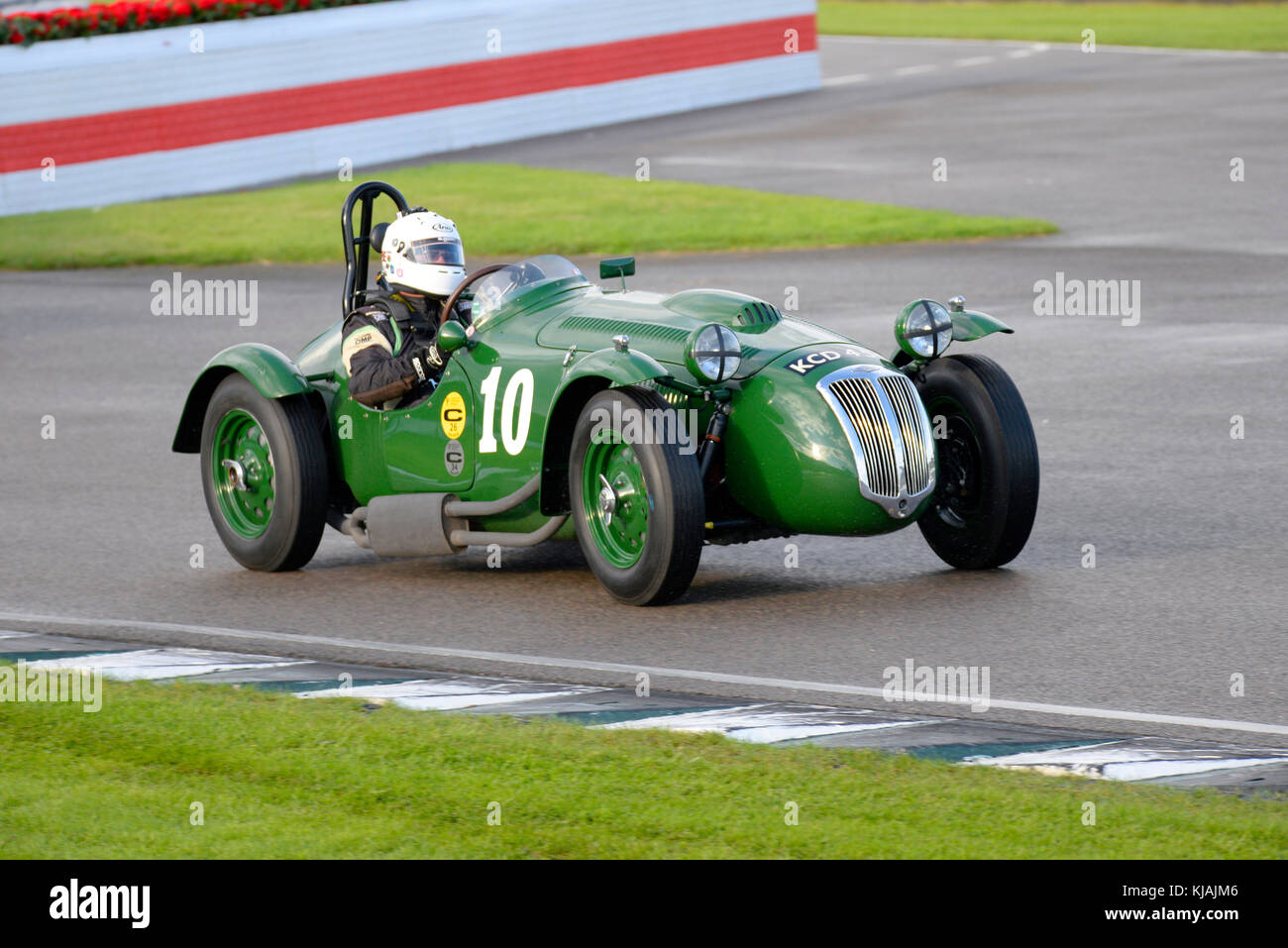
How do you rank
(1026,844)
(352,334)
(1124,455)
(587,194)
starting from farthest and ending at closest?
(587,194) → (1124,455) → (352,334) → (1026,844)

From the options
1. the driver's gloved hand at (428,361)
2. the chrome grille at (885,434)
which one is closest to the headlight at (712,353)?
the chrome grille at (885,434)

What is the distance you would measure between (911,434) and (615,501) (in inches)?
47.0

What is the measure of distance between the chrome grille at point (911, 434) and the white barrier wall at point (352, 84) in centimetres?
1891

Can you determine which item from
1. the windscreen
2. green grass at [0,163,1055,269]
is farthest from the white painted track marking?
green grass at [0,163,1055,269]

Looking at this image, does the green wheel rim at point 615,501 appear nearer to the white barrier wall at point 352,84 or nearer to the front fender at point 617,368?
the front fender at point 617,368

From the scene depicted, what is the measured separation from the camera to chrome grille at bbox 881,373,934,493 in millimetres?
8664

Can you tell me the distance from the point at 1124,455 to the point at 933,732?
5.33 m

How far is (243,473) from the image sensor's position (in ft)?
33.4

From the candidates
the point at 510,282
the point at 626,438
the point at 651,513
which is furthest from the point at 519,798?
the point at 510,282

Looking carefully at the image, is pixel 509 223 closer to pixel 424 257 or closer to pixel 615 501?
pixel 424 257

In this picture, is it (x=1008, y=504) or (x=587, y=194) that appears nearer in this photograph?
(x=1008, y=504)

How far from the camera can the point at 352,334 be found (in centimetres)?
991
